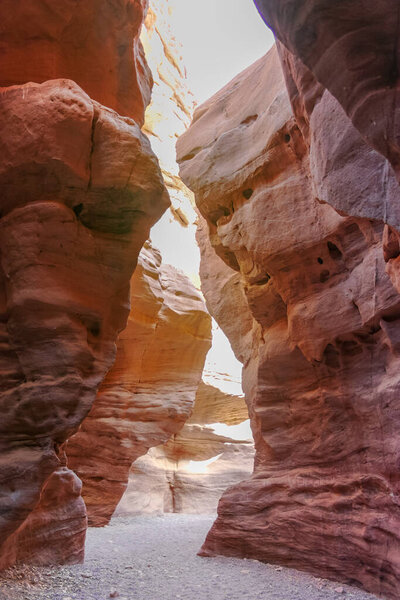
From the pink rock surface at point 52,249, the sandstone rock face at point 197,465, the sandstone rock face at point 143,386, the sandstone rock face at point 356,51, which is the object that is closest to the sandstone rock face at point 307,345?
the sandstone rock face at point 356,51

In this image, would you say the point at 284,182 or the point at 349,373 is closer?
the point at 349,373

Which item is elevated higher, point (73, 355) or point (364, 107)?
point (364, 107)

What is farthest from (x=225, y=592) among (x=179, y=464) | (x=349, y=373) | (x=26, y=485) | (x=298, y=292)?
(x=179, y=464)

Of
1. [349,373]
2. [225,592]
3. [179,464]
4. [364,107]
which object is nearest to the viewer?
[364,107]

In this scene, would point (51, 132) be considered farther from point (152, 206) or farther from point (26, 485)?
point (26, 485)

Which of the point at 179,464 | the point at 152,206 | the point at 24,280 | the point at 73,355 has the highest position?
the point at 152,206

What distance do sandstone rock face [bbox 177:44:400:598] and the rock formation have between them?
98.9 inches

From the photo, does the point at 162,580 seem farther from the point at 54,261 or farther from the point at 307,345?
the point at 54,261

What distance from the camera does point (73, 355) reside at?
5.43 meters

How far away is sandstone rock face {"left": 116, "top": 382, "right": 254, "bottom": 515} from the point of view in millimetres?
16641

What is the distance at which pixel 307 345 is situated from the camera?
24.0ft

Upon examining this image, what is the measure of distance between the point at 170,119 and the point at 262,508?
1754 cm

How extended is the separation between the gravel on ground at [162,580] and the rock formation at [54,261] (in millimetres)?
414

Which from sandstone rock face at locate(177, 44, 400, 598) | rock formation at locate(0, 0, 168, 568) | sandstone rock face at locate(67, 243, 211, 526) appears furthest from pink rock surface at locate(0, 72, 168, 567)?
sandstone rock face at locate(67, 243, 211, 526)
